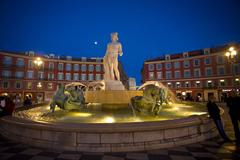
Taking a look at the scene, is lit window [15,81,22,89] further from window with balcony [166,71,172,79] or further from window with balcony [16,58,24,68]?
window with balcony [166,71,172,79]

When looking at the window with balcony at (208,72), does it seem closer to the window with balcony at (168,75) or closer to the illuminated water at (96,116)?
the window with balcony at (168,75)

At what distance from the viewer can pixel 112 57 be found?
968 cm

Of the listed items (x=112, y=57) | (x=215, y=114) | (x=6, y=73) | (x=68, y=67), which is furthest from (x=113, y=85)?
(x=68, y=67)

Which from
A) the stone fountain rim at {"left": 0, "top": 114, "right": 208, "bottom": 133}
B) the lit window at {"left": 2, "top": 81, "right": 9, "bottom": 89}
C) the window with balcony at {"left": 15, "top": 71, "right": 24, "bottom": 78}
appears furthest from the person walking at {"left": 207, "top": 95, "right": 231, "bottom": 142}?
the window with balcony at {"left": 15, "top": 71, "right": 24, "bottom": 78}

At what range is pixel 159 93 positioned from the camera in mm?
5703

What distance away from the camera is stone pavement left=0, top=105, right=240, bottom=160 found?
3.40 metres

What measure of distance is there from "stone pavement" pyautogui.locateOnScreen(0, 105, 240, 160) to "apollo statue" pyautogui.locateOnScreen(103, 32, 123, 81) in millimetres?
6439

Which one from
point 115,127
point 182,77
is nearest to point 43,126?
point 115,127

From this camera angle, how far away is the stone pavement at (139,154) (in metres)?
3.40

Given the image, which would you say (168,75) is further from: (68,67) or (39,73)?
(39,73)

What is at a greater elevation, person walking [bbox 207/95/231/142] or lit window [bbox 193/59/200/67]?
lit window [bbox 193/59/200/67]

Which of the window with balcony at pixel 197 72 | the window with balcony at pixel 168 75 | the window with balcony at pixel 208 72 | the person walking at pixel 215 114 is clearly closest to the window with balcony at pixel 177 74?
the window with balcony at pixel 168 75

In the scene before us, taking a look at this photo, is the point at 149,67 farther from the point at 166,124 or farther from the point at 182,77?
A: the point at 166,124

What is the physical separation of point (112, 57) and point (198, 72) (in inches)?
1446
